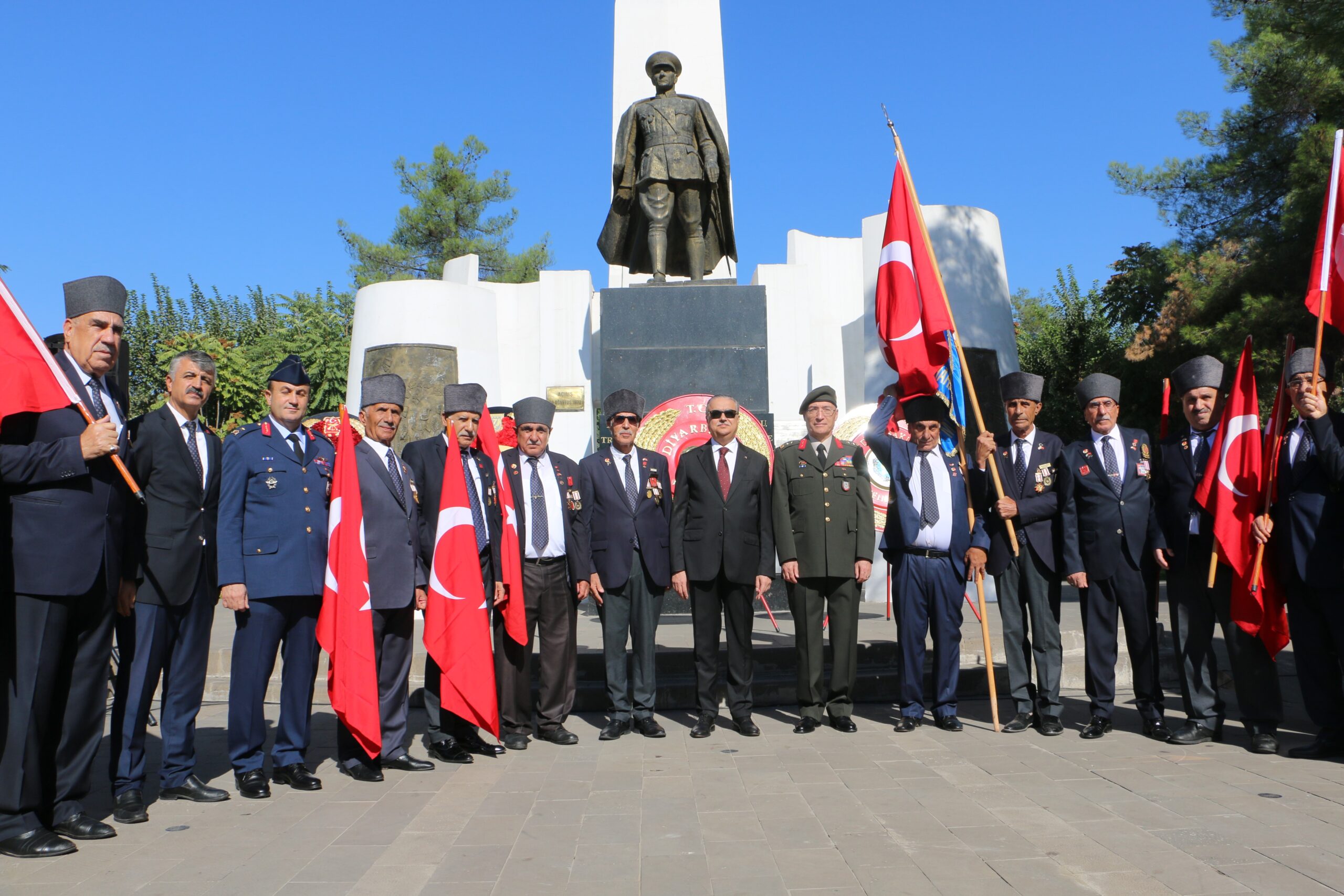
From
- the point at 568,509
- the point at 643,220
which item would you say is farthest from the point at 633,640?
the point at 643,220

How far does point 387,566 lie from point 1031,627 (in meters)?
3.44

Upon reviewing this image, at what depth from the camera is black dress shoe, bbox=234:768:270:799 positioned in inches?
173

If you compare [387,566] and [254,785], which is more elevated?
[387,566]

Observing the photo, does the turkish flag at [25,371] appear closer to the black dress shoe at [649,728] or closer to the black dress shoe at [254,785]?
the black dress shoe at [254,785]

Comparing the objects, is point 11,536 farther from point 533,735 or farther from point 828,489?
point 828,489

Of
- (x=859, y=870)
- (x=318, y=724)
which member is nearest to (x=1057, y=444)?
(x=859, y=870)

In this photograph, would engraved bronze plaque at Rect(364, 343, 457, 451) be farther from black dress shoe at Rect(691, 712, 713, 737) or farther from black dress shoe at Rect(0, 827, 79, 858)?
black dress shoe at Rect(0, 827, 79, 858)

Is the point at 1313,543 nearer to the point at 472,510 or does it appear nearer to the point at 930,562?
the point at 930,562

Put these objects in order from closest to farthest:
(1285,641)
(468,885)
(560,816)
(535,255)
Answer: (468,885), (560,816), (1285,641), (535,255)

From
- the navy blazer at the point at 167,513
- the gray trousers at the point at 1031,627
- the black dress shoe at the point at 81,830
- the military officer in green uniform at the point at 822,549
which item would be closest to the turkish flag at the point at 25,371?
the navy blazer at the point at 167,513

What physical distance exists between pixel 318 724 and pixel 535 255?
30.3 m

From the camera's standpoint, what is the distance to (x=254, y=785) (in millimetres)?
4398

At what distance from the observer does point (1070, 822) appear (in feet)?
12.5

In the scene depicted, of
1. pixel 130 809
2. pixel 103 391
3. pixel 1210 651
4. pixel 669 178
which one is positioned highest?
pixel 669 178
